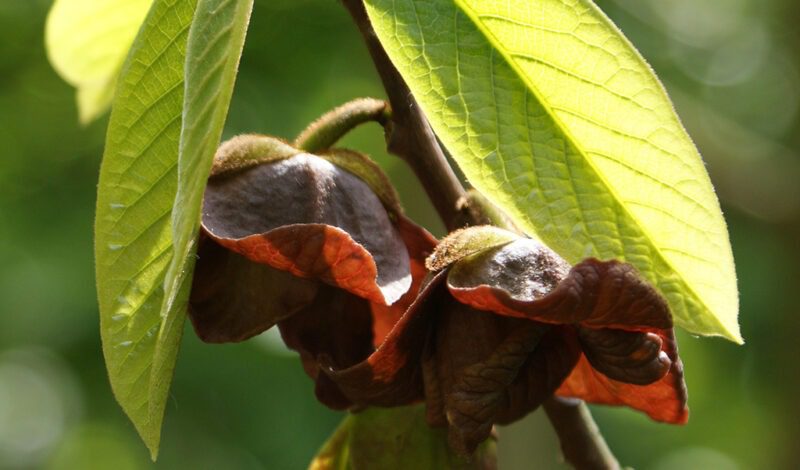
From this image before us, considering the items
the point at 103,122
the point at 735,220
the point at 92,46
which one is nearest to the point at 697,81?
the point at 735,220

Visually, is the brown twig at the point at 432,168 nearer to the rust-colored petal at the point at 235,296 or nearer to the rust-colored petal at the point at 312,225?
the rust-colored petal at the point at 312,225

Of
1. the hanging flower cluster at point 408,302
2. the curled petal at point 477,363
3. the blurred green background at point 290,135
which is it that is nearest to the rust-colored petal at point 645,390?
the hanging flower cluster at point 408,302

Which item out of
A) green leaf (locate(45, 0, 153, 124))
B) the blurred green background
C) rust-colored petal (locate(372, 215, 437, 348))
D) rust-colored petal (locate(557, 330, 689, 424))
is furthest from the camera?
the blurred green background

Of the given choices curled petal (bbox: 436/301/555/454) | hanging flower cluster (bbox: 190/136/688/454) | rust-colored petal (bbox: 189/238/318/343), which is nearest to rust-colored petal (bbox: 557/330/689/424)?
hanging flower cluster (bbox: 190/136/688/454)

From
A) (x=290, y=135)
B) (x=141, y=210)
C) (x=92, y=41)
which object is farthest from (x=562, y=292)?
(x=290, y=135)

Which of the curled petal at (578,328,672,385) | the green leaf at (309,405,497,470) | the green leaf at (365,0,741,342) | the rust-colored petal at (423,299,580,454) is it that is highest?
the green leaf at (365,0,741,342)

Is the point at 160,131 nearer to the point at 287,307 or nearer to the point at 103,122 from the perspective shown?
the point at 287,307

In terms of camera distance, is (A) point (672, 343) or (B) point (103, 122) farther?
(B) point (103, 122)

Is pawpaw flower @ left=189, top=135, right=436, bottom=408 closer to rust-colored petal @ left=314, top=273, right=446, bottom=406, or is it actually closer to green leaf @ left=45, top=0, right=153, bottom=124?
rust-colored petal @ left=314, top=273, right=446, bottom=406
